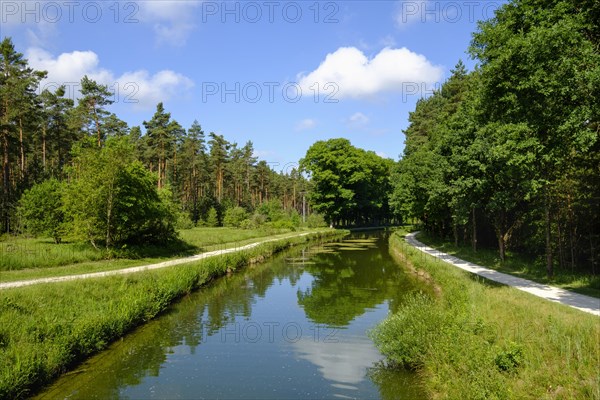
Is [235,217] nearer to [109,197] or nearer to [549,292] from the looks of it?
[109,197]

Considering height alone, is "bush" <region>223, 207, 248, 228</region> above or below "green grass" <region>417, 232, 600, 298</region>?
above

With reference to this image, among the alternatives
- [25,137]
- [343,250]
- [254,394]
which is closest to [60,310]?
[254,394]

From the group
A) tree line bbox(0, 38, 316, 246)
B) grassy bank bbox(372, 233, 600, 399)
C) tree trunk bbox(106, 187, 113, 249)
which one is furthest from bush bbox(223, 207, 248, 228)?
grassy bank bbox(372, 233, 600, 399)

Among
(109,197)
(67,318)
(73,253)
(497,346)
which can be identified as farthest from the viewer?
(109,197)

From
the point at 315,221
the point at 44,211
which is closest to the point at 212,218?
the point at 315,221

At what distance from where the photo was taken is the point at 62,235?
30.8m

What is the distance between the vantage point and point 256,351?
14195 mm

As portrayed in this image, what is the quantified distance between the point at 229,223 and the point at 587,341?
190ft

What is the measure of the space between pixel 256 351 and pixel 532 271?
1568 centimetres

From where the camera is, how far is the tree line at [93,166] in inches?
1091

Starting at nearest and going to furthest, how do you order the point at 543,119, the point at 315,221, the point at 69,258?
1. the point at 543,119
2. the point at 69,258
3. the point at 315,221

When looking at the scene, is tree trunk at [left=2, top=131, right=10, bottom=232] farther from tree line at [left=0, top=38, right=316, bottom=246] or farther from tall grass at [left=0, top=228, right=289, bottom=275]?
tall grass at [left=0, top=228, right=289, bottom=275]

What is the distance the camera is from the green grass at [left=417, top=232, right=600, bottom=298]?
1686cm

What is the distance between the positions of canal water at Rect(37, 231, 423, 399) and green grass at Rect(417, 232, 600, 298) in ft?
18.0
